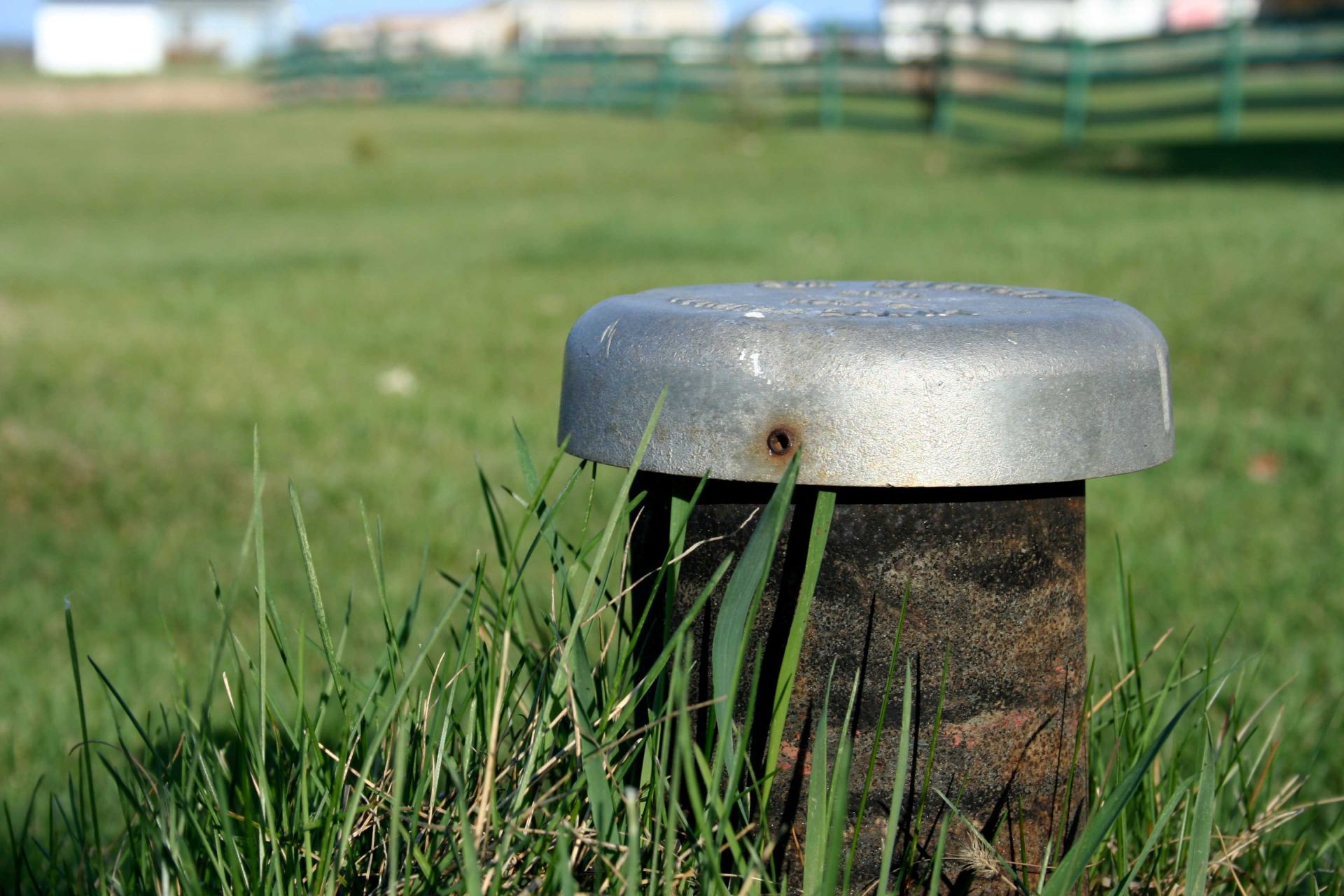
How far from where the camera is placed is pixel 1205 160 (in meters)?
13.3

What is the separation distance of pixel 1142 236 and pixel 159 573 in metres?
6.03

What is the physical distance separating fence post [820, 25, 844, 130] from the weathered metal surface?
63.0 feet

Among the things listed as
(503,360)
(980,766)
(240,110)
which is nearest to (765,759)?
(980,766)

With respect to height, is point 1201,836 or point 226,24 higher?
point 226,24

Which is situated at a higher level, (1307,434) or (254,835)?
(254,835)

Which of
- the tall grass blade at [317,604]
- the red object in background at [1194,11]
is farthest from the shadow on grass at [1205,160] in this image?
the red object in background at [1194,11]

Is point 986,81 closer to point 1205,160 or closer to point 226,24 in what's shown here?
point 1205,160

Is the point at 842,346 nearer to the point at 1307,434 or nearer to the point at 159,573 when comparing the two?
the point at 159,573

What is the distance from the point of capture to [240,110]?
29.1 meters

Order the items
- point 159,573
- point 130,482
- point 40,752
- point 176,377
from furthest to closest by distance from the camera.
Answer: point 176,377 < point 130,482 < point 159,573 < point 40,752

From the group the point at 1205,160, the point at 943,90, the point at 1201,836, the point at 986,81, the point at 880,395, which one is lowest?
the point at 1201,836

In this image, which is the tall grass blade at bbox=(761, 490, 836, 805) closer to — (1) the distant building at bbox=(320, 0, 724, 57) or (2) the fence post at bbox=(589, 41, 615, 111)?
(2) the fence post at bbox=(589, 41, 615, 111)

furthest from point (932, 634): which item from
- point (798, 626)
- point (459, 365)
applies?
point (459, 365)

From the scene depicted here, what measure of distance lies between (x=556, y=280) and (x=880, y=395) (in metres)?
6.48
